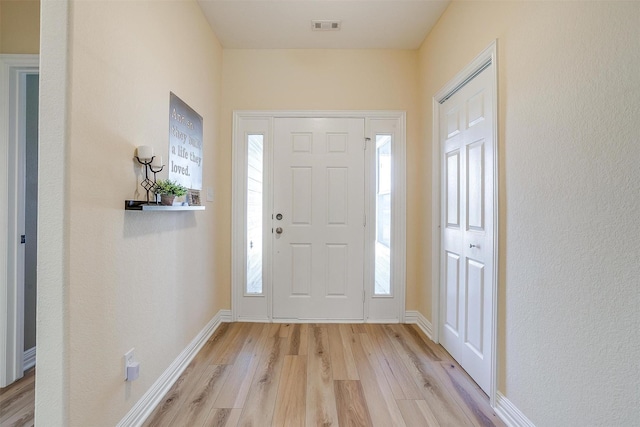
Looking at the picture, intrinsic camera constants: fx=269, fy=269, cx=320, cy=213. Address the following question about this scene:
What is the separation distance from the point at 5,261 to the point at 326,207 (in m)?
2.30

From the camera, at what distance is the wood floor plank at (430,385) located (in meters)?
1.48

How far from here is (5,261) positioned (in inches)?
65.4

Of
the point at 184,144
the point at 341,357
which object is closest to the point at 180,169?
the point at 184,144

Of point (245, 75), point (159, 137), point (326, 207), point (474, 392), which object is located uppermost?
point (245, 75)

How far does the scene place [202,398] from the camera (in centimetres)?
160

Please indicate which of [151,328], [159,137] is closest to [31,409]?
[151,328]

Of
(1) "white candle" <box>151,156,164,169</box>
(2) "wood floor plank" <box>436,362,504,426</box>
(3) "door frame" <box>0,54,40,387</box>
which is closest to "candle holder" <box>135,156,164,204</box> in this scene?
(1) "white candle" <box>151,156,164,169</box>

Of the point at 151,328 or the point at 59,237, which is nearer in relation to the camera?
the point at 59,237

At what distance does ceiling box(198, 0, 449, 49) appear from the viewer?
2.15m

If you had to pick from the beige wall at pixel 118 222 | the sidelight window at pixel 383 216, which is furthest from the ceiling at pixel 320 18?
the sidelight window at pixel 383 216

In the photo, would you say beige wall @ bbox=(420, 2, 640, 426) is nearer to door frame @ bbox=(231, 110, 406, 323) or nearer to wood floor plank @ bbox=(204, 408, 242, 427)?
door frame @ bbox=(231, 110, 406, 323)

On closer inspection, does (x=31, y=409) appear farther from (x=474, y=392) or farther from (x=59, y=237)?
(x=474, y=392)

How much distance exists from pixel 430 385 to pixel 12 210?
2.89 m

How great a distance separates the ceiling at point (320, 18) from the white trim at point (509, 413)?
2.77m
